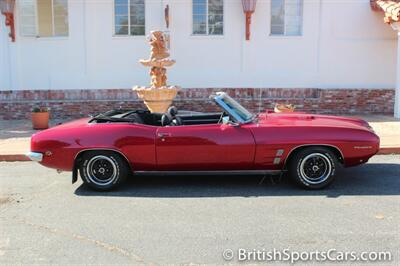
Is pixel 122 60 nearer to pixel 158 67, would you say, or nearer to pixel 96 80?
pixel 96 80

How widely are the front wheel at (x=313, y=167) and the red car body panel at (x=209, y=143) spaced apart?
0.39ft

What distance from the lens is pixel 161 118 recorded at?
22.2 feet

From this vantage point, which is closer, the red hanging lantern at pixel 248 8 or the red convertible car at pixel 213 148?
the red convertible car at pixel 213 148

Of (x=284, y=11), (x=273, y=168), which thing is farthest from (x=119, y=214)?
(x=284, y=11)

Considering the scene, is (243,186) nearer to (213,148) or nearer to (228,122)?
(213,148)

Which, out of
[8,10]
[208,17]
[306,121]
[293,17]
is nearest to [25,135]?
[8,10]

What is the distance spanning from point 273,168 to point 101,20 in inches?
397

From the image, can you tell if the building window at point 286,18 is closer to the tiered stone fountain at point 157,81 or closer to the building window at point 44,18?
the tiered stone fountain at point 157,81

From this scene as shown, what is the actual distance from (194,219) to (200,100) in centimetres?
897

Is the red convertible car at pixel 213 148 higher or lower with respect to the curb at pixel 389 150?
higher

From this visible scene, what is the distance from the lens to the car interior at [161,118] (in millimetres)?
6459

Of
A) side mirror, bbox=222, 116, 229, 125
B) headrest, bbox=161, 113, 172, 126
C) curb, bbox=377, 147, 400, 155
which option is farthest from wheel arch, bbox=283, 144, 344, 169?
curb, bbox=377, 147, 400, 155

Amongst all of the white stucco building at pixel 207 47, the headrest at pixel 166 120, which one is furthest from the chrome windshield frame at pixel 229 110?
the white stucco building at pixel 207 47

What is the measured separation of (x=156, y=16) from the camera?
14578 mm
